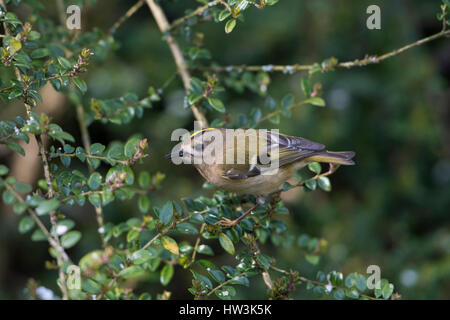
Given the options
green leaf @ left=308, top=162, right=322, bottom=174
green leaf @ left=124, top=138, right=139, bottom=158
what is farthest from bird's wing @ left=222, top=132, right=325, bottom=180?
green leaf @ left=124, top=138, right=139, bottom=158

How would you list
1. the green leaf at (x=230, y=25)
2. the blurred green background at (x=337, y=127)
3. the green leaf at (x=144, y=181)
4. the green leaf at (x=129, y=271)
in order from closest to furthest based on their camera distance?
the green leaf at (x=129, y=271) → the green leaf at (x=230, y=25) → the green leaf at (x=144, y=181) → the blurred green background at (x=337, y=127)

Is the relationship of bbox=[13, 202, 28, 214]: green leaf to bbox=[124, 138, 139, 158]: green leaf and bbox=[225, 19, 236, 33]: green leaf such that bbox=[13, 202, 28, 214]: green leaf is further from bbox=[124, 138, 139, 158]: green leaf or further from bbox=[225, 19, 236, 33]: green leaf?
bbox=[225, 19, 236, 33]: green leaf

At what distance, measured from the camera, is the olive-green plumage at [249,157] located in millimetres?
2393

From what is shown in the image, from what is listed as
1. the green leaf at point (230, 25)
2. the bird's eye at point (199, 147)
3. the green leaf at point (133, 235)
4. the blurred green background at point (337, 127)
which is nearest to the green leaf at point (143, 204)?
the green leaf at point (133, 235)

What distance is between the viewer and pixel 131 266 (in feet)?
5.31

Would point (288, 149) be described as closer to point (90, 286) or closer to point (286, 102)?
point (286, 102)

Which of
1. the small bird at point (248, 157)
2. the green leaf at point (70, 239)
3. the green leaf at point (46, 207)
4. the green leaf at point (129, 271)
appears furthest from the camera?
the small bird at point (248, 157)

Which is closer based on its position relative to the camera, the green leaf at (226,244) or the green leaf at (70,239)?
the green leaf at (70,239)

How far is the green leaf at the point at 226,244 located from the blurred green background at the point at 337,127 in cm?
174

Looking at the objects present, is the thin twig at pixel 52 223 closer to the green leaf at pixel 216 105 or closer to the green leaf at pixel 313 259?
the green leaf at pixel 216 105

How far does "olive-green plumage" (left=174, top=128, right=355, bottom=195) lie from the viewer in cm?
239

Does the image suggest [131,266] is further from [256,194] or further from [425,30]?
[425,30]

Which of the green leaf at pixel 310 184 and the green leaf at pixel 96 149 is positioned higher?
the green leaf at pixel 310 184
